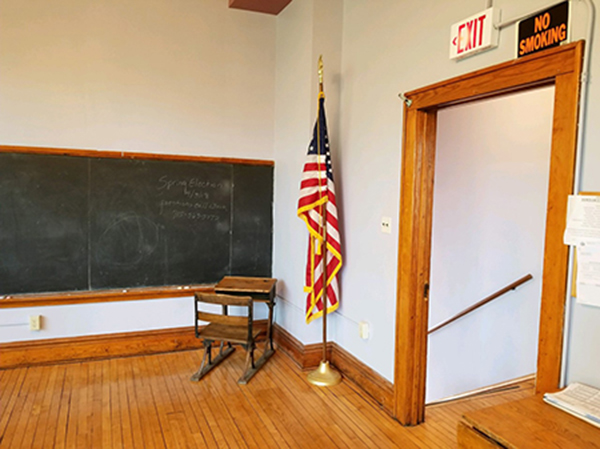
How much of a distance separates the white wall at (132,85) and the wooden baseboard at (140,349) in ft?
0.26

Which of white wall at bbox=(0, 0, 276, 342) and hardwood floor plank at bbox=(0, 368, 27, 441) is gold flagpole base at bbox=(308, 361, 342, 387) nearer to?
white wall at bbox=(0, 0, 276, 342)

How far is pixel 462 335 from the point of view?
3.75 m

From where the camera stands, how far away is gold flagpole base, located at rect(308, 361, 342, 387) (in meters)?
3.45

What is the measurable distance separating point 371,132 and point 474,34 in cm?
107

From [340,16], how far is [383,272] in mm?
2066

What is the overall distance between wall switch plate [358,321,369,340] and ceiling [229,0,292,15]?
282 cm

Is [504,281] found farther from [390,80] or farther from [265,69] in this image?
[265,69]

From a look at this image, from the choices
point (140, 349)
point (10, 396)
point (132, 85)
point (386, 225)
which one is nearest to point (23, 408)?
point (10, 396)

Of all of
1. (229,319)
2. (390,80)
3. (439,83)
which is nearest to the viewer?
(439,83)

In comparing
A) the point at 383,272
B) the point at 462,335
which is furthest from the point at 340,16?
the point at 462,335

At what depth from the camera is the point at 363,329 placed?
336 cm

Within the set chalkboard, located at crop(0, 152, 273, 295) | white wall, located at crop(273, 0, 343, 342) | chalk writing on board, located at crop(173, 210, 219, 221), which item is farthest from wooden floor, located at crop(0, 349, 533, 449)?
chalk writing on board, located at crop(173, 210, 219, 221)

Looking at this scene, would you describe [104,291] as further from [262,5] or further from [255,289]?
[262,5]

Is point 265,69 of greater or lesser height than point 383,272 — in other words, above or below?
above
